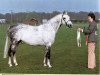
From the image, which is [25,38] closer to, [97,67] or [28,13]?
[28,13]

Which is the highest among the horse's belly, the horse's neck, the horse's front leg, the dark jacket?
the horse's neck

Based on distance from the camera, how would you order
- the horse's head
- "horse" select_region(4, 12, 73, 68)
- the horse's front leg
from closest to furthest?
the horse's head < "horse" select_region(4, 12, 73, 68) < the horse's front leg

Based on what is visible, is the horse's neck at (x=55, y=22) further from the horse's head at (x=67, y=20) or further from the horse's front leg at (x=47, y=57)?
the horse's front leg at (x=47, y=57)

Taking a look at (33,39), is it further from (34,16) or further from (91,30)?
(91,30)

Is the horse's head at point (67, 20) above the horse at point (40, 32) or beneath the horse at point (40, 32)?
above

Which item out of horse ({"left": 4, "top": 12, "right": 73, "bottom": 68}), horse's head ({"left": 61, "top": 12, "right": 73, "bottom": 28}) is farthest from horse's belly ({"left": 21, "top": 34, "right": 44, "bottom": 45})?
horse's head ({"left": 61, "top": 12, "right": 73, "bottom": 28})

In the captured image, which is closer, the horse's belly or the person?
the person

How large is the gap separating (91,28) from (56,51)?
12.8 feet

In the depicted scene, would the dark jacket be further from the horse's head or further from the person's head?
the horse's head

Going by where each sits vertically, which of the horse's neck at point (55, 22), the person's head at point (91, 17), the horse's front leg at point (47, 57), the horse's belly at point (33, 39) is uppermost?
the person's head at point (91, 17)

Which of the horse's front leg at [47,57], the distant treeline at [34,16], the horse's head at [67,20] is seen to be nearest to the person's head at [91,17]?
the distant treeline at [34,16]

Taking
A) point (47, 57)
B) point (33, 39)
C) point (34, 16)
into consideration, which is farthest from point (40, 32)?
point (47, 57)

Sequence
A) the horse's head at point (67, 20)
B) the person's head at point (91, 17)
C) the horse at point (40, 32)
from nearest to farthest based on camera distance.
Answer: the person's head at point (91, 17)
the horse's head at point (67, 20)
the horse at point (40, 32)

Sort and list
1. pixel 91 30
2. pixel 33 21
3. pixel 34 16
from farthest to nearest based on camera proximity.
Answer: pixel 34 16 → pixel 33 21 → pixel 91 30
